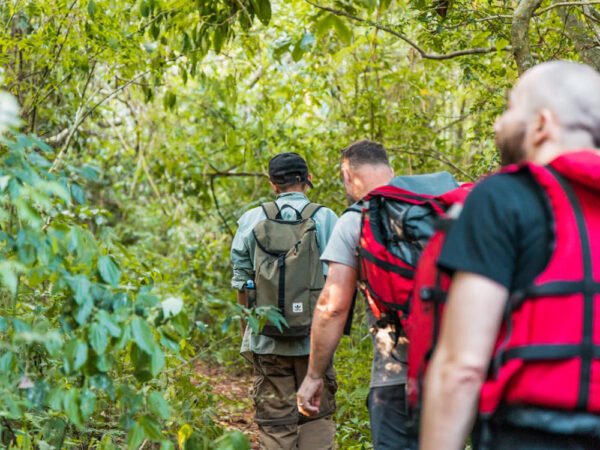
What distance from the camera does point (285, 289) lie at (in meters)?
4.60

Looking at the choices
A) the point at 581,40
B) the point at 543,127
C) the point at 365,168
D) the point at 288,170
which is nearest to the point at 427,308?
the point at 543,127

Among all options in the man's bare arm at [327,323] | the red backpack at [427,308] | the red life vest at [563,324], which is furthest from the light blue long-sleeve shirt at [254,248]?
the red life vest at [563,324]

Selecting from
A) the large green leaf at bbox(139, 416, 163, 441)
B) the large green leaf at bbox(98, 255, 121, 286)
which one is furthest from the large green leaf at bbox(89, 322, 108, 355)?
the large green leaf at bbox(139, 416, 163, 441)

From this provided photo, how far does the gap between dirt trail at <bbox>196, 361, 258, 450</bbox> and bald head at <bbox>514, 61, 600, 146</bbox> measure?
3.71m

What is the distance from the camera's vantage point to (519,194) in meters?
1.87

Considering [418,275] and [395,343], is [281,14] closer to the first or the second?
[395,343]

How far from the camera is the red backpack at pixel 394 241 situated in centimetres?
287

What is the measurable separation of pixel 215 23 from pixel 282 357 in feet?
7.18

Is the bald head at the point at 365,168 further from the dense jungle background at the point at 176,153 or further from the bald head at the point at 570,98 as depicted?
the bald head at the point at 570,98

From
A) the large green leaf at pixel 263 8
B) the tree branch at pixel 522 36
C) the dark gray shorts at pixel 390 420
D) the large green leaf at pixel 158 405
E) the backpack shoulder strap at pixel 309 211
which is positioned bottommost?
the dark gray shorts at pixel 390 420

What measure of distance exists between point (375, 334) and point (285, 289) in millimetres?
1436

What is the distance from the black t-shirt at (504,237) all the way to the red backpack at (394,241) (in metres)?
0.88

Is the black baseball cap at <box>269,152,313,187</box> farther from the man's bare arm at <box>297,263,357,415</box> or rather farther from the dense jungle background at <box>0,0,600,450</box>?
the man's bare arm at <box>297,263,357,415</box>

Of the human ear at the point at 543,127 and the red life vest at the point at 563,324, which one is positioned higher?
the human ear at the point at 543,127
